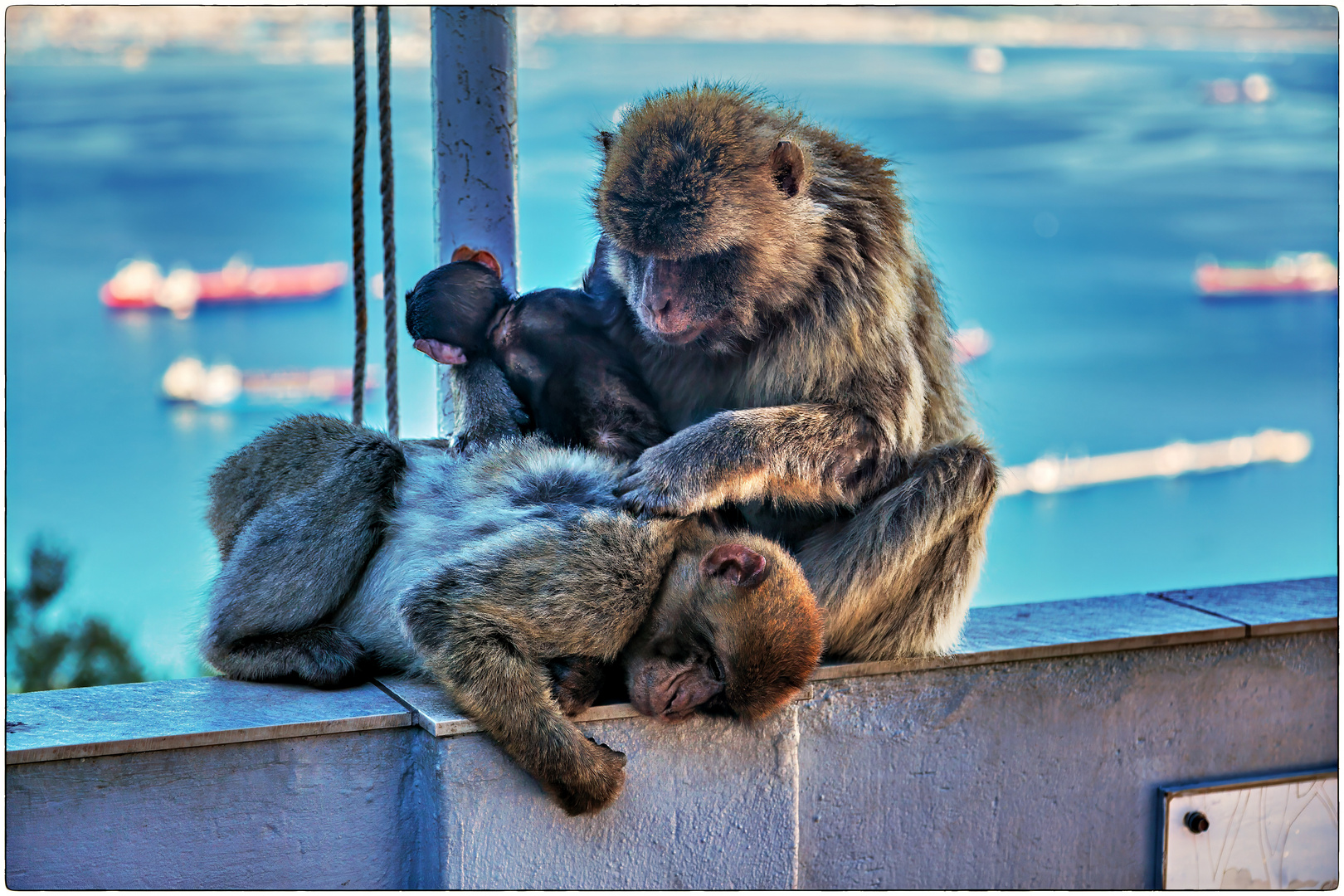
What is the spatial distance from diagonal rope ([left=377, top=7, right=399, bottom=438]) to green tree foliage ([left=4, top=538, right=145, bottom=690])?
3.52m

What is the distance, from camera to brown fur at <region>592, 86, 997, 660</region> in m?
2.78

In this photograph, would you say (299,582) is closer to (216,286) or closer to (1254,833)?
(1254,833)

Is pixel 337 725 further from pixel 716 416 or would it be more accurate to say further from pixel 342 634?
pixel 716 416

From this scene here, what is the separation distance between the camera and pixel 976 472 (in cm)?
295

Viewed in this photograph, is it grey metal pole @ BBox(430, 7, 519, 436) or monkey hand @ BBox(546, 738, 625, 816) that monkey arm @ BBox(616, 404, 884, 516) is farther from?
grey metal pole @ BBox(430, 7, 519, 436)

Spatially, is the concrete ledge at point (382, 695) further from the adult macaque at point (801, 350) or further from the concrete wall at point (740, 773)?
the adult macaque at point (801, 350)

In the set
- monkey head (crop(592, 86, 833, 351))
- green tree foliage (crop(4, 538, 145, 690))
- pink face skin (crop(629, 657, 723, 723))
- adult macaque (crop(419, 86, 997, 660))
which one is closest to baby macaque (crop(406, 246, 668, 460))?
adult macaque (crop(419, 86, 997, 660))

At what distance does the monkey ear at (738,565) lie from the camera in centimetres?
253

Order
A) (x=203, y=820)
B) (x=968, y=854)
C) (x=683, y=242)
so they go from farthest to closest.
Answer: (x=968, y=854), (x=683, y=242), (x=203, y=820)

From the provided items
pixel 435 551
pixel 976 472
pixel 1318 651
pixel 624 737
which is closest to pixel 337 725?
pixel 435 551

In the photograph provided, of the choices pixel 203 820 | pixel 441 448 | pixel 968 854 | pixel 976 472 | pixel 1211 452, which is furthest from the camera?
pixel 1211 452

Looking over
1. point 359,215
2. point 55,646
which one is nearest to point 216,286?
point 55,646

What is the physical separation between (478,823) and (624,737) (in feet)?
1.15

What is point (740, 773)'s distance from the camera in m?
2.75
